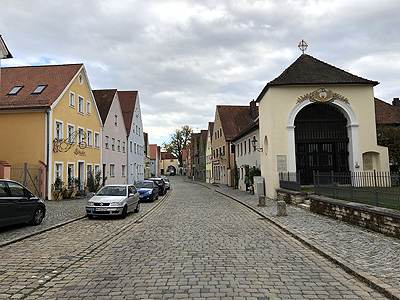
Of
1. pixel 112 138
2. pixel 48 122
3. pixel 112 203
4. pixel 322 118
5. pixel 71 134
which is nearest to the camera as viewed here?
pixel 112 203

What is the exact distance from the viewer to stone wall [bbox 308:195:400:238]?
28.1ft

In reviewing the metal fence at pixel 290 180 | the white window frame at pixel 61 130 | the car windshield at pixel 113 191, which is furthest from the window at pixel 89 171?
the metal fence at pixel 290 180

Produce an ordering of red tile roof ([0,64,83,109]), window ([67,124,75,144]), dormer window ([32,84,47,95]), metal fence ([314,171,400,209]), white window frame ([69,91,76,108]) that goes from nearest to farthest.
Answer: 1. metal fence ([314,171,400,209])
2. red tile roof ([0,64,83,109])
3. dormer window ([32,84,47,95])
4. window ([67,124,75,144])
5. white window frame ([69,91,76,108])

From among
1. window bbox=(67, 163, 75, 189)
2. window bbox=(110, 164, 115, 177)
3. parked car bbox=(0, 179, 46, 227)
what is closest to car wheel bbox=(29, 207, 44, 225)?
parked car bbox=(0, 179, 46, 227)

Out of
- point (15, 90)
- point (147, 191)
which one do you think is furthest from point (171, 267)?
point (15, 90)

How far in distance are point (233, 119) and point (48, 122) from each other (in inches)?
1049

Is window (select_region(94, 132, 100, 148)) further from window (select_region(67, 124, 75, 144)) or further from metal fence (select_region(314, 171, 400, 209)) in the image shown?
metal fence (select_region(314, 171, 400, 209))

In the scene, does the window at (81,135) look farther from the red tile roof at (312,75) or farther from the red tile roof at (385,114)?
the red tile roof at (385,114)

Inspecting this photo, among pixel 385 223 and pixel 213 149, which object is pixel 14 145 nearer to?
pixel 385 223

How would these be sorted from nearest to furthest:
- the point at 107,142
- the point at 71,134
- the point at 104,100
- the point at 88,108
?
the point at 71,134 → the point at 88,108 → the point at 107,142 → the point at 104,100

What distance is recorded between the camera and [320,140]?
68.5ft

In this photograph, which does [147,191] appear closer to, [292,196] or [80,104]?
[292,196]

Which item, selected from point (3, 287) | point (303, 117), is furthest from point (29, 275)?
point (303, 117)

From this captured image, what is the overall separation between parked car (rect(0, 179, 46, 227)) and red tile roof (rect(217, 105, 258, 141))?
103 ft
